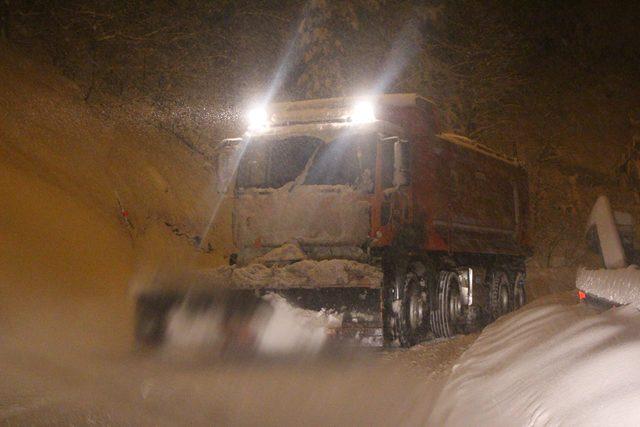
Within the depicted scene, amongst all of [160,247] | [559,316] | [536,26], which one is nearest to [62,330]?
[160,247]

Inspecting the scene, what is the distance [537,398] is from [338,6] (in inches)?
738

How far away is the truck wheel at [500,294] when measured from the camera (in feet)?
52.4

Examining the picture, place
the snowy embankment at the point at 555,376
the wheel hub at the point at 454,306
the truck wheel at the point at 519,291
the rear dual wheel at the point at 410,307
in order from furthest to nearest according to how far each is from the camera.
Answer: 1. the truck wheel at the point at 519,291
2. the wheel hub at the point at 454,306
3. the rear dual wheel at the point at 410,307
4. the snowy embankment at the point at 555,376

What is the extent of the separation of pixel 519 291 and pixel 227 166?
28.8ft

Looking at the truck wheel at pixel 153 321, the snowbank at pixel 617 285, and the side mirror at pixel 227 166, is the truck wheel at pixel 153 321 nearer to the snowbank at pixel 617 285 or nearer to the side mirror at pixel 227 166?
the side mirror at pixel 227 166

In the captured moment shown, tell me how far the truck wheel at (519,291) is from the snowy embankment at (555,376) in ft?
34.1

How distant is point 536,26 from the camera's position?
28.3m

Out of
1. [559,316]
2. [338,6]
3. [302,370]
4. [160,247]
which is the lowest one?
[302,370]

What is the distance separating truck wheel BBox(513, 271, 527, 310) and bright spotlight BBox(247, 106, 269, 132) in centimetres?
807

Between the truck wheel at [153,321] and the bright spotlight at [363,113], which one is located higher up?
the bright spotlight at [363,113]

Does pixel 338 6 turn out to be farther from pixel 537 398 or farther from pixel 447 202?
pixel 537 398

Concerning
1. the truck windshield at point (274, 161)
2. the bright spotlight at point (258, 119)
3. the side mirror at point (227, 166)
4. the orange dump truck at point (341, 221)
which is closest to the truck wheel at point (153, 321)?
the orange dump truck at point (341, 221)

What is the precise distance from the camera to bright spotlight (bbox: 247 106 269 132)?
478 inches

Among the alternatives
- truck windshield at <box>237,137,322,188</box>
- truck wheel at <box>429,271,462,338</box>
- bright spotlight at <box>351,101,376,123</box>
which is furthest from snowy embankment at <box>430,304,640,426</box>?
truck wheel at <box>429,271,462,338</box>
